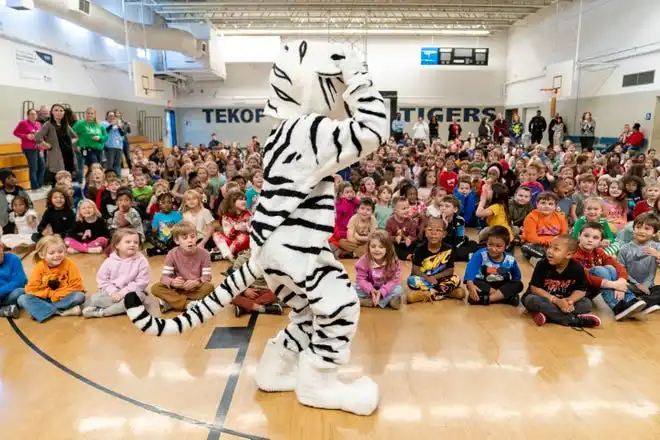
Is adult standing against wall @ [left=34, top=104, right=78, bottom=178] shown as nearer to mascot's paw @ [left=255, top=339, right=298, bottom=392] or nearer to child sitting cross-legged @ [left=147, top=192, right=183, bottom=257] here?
child sitting cross-legged @ [left=147, top=192, right=183, bottom=257]

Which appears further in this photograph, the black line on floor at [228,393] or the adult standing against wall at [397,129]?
the adult standing against wall at [397,129]

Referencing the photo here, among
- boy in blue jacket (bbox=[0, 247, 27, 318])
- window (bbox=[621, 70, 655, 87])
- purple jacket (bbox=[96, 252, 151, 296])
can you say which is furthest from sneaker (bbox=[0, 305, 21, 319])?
window (bbox=[621, 70, 655, 87])

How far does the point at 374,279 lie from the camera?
3.95 meters

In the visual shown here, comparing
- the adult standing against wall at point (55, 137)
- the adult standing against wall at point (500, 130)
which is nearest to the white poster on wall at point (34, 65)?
the adult standing against wall at point (55, 137)

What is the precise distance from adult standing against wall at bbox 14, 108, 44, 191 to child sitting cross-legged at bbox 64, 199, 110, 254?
12.8 feet

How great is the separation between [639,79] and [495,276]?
10.7 metres

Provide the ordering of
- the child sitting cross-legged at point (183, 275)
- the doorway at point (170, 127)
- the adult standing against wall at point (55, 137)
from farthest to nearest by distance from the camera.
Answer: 1. the doorway at point (170, 127)
2. the adult standing against wall at point (55, 137)
3. the child sitting cross-legged at point (183, 275)

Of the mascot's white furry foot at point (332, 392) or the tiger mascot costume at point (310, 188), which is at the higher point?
the tiger mascot costume at point (310, 188)

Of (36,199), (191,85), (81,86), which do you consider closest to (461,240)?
(36,199)

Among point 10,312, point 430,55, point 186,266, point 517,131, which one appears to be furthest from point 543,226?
point 430,55

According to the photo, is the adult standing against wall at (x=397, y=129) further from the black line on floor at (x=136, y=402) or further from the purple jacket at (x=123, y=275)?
the black line on floor at (x=136, y=402)

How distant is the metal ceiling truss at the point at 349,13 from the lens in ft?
45.4

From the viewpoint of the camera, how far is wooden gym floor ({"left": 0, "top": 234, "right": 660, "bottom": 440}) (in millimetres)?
2365

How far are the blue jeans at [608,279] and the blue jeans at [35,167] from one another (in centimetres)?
929
